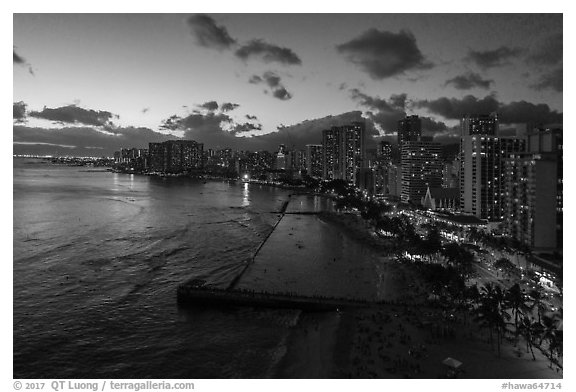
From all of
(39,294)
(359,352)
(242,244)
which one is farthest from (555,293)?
(39,294)

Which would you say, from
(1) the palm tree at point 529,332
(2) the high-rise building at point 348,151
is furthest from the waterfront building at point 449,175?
(1) the palm tree at point 529,332

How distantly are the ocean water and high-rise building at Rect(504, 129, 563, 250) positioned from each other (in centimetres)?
1257

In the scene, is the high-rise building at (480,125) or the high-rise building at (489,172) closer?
the high-rise building at (489,172)

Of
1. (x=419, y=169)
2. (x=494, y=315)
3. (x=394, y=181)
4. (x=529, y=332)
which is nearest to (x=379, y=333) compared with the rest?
(x=494, y=315)

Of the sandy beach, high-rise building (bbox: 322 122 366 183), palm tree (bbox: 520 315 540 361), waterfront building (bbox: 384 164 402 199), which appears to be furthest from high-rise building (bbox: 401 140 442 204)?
palm tree (bbox: 520 315 540 361)

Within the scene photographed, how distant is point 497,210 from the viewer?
28.1 metres

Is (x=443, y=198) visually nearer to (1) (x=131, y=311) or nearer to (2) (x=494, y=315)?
(2) (x=494, y=315)

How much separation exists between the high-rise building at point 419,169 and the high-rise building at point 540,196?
2462 cm

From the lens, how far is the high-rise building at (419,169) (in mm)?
44906

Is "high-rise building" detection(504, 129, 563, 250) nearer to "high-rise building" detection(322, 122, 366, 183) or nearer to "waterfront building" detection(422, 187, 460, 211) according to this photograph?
"waterfront building" detection(422, 187, 460, 211)

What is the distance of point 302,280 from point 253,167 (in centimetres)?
9248

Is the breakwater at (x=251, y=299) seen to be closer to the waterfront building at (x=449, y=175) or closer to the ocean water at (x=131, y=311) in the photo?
the ocean water at (x=131, y=311)

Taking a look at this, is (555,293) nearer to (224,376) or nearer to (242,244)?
(224,376)

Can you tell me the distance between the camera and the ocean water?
8.57 metres
